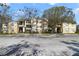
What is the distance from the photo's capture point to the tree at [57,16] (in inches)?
211

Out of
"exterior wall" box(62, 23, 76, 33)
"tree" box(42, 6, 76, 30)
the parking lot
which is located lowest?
the parking lot

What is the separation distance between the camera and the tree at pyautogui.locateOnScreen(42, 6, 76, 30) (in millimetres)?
5367

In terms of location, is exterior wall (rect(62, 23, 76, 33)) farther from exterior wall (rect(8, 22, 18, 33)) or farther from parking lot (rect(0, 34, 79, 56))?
exterior wall (rect(8, 22, 18, 33))

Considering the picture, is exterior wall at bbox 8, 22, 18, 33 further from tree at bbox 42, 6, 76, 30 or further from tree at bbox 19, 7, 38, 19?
tree at bbox 42, 6, 76, 30

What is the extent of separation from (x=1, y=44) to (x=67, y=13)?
883 mm

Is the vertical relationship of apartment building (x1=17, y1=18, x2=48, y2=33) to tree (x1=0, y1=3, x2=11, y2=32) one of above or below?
below

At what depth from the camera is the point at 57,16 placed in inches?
212

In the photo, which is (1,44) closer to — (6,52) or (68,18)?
(6,52)

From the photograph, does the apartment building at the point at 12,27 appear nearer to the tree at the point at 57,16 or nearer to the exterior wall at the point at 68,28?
the tree at the point at 57,16

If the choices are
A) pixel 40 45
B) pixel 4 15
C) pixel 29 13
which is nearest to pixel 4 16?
pixel 4 15

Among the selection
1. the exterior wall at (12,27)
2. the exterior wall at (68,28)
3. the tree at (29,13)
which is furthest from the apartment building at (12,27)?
the exterior wall at (68,28)

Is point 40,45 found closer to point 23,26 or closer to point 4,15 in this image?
point 23,26

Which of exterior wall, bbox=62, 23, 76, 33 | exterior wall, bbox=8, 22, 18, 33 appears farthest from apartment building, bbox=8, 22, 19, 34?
exterior wall, bbox=62, 23, 76, 33

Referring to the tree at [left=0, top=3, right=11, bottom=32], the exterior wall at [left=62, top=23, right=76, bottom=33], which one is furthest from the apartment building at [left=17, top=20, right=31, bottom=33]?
Answer: the exterior wall at [left=62, top=23, right=76, bottom=33]
